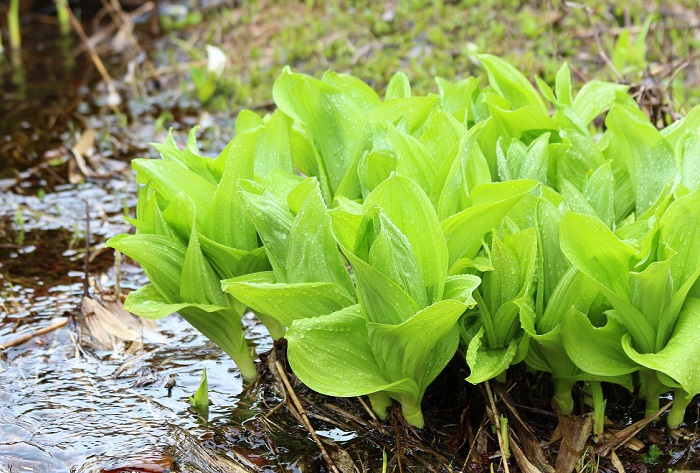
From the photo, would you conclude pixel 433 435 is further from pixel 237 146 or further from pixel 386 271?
pixel 237 146

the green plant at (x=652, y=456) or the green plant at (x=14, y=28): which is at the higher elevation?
the green plant at (x=652, y=456)

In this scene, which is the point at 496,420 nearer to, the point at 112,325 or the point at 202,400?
the point at 202,400

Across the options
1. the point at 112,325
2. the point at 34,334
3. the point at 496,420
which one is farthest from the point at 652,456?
the point at 34,334

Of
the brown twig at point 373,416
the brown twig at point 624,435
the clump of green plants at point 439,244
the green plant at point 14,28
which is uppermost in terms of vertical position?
the clump of green plants at point 439,244

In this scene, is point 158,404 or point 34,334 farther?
point 34,334

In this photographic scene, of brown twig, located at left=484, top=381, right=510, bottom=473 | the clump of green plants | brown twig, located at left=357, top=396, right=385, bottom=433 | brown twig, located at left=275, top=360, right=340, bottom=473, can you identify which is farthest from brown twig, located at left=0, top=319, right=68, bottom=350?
brown twig, located at left=484, top=381, right=510, bottom=473

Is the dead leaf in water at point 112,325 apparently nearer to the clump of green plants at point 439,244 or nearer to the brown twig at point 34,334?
the brown twig at point 34,334

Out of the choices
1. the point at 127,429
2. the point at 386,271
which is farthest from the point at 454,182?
the point at 127,429

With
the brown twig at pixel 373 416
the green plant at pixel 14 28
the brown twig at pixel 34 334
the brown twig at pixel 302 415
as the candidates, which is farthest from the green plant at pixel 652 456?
the green plant at pixel 14 28
